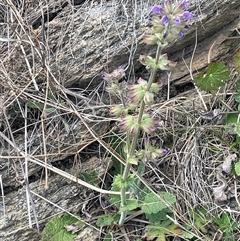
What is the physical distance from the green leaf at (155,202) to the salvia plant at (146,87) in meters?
0.07

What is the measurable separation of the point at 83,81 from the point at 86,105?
0.43 ft

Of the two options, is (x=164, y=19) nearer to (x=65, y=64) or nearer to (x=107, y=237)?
(x=65, y=64)

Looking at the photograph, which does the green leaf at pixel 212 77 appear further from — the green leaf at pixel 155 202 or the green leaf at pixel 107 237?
the green leaf at pixel 107 237

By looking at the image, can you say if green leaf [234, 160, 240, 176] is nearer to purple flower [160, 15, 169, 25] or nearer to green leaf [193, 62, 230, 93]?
green leaf [193, 62, 230, 93]

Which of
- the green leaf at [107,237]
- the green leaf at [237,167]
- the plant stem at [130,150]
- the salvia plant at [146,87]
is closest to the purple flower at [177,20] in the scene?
the salvia plant at [146,87]

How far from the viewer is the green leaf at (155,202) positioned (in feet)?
7.73

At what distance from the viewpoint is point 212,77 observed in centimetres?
257

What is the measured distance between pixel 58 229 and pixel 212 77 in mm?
1043

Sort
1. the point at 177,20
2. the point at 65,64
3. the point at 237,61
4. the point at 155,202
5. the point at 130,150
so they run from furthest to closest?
1. the point at 65,64
2. the point at 237,61
3. the point at 155,202
4. the point at 130,150
5. the point at 177,20

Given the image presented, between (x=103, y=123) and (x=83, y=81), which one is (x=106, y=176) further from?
(x=83, y=81)

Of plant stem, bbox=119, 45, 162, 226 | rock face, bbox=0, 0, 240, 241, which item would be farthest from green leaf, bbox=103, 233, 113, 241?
rock face, bbox=0, 0, 240, 241

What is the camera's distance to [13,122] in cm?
264

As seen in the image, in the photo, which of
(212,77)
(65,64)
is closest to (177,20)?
(212,77)

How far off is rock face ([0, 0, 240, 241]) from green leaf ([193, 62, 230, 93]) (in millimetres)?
165
